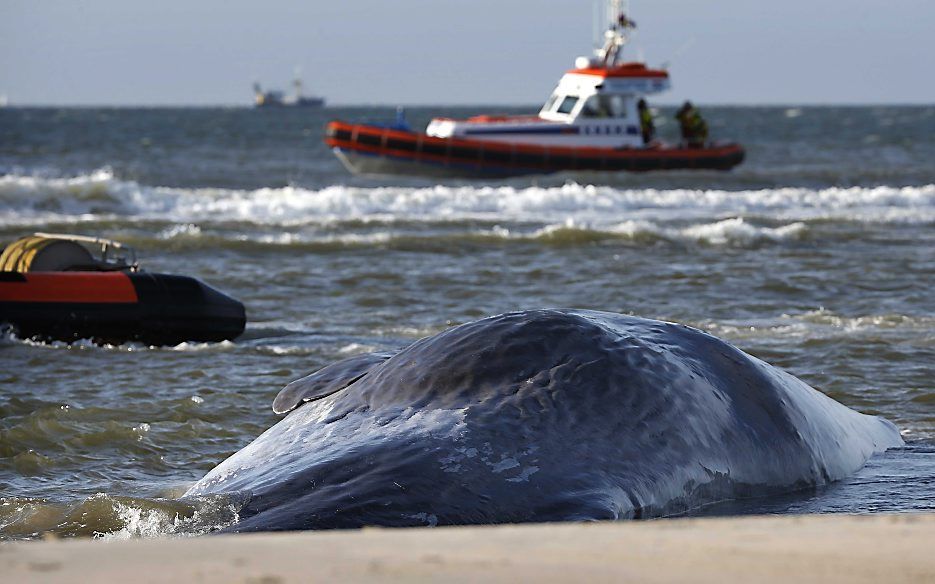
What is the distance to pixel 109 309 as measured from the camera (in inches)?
462

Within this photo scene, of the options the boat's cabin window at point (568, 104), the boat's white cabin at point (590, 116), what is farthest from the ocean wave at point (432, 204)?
the boat's cabin window at point (568, 104)

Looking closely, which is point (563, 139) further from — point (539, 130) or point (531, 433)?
point (531, 433)

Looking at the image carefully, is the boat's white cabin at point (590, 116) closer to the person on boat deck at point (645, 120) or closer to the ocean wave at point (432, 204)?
the person on boat deck at point (645, 120)

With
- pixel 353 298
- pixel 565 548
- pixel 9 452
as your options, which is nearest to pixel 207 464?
pixel 9 452

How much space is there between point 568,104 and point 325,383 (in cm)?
3274

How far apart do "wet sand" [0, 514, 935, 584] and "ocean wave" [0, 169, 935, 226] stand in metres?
22.4

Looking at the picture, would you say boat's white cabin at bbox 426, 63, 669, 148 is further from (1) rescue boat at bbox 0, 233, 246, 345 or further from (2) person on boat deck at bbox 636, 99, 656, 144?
(1) rescue boat at bbox 0, 233, 246, 345

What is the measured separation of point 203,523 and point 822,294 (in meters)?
11.2

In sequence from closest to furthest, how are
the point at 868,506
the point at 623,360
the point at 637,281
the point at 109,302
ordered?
the point at 623,360 → the point at 868,506 → the point at 109,302 → the point at 637,281

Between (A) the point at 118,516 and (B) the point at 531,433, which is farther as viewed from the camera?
(A) the point at 118,516

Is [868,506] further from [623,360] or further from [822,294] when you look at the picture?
[822,294]

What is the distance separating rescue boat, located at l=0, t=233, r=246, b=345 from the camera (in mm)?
11680

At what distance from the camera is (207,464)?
23.1 ft

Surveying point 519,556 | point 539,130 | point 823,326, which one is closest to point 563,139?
point 539,130
